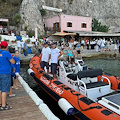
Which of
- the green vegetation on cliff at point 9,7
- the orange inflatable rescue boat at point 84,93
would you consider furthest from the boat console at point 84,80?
the green vegetation on cliff at point 9,7

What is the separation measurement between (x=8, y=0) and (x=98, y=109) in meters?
29.9

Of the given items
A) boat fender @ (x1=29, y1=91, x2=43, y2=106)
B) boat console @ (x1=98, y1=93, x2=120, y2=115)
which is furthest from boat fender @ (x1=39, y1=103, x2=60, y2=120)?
boat console @ (x1=98, y1=93, x2=120, y2=115)

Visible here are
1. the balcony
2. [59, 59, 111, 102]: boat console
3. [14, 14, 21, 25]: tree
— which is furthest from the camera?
the balcony

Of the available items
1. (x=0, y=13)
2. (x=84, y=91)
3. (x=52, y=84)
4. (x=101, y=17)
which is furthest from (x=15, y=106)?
(x=101, y=17)

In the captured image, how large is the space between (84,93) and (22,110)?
1907mm

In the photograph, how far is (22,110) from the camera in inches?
138

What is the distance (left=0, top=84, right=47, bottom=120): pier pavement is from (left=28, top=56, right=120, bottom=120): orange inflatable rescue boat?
0.74 meters

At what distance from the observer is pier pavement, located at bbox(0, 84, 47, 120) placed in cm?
319

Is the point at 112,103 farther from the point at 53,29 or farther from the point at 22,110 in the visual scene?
the point at 53,29

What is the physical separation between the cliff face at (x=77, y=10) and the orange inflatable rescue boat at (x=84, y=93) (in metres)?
22.9

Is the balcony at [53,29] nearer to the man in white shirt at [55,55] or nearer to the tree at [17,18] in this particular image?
the tree at [17,18]

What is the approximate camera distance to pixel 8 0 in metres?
27.6

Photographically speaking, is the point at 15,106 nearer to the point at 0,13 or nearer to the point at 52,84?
the point at 52,84

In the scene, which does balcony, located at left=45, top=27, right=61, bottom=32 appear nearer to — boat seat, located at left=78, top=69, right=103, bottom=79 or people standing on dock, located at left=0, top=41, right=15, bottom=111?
boat seat, located at left=78, top=69, right=103, bottom=79
